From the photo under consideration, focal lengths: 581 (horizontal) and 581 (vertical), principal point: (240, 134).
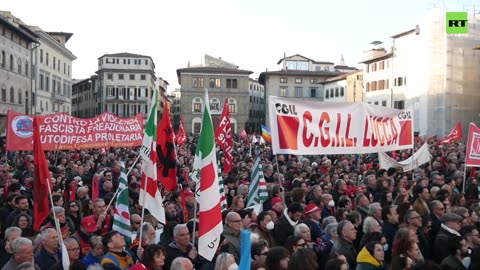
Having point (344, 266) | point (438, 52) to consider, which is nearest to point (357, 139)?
point (344, 266)

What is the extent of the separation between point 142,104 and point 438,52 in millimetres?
51520

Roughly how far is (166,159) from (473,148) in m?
7.69

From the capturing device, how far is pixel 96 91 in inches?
3492

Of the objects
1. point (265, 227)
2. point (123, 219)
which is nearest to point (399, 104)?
point (265, 227)

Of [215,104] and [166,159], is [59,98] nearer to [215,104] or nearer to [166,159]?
[215,104]

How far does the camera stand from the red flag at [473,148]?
12484 mm

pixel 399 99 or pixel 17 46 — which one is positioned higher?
pixel 17 46

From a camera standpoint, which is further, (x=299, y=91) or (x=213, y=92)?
(x=213, y=92)

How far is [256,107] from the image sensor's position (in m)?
92.1

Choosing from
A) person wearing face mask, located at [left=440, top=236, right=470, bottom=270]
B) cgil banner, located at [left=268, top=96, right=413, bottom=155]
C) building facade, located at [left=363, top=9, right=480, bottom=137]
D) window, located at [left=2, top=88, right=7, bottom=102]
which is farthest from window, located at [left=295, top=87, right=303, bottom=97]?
person wearing face mask, located at [left=440, top=236, right=470, bottom=270]

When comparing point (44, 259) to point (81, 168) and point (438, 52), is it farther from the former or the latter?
point (438, 52)

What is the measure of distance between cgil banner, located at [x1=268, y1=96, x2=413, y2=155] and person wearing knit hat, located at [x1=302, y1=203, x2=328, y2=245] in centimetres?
158

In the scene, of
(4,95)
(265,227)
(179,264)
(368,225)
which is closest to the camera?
(179,264)

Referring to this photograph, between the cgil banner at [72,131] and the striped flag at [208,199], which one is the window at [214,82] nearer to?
the cgil banner at [72,131]
